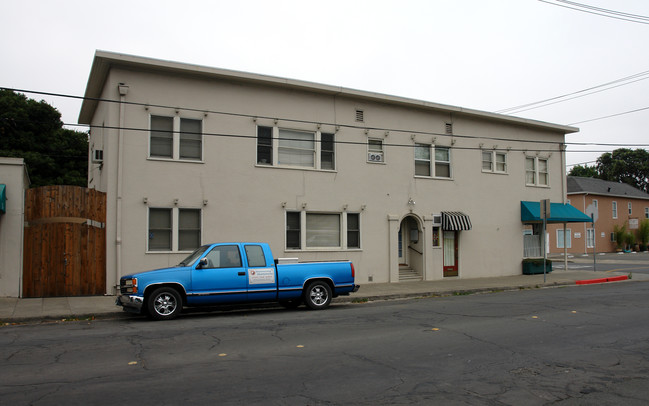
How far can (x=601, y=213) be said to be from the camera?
157 feet

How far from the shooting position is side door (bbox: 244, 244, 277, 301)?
12367 millimetres

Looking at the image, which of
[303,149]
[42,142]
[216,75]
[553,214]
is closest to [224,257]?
[216,75]

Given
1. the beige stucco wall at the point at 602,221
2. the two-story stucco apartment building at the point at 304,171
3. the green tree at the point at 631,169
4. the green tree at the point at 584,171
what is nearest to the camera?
the two-story stucco apartment building at the point at 304,171

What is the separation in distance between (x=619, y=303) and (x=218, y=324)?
10507mm

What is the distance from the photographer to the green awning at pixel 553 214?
78.2ft

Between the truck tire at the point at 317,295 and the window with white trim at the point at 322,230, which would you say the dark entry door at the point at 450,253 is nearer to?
the window with white trim at the point at 322,230

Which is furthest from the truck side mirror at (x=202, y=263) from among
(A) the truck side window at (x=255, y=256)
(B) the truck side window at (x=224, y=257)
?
(A) the truck side window at (x=255, y=256)

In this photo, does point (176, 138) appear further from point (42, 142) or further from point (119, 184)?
point (42, 142)

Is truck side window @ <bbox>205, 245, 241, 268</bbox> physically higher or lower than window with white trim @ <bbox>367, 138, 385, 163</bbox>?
lower

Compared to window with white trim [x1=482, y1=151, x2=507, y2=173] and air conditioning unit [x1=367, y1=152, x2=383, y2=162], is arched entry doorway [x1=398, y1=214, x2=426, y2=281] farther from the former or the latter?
window with white trim [x1=482, y1=151, x2=507, y2=173]

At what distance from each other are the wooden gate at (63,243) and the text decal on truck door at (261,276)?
19.5 feet

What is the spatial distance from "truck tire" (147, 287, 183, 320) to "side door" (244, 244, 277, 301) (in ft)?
5.63

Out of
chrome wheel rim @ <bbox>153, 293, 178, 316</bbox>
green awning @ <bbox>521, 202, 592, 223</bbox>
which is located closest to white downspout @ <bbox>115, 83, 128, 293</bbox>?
chrome wheel rim @ <bbox>153, 293, 178, 316</bbox>

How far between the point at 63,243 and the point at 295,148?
27.1 ft
